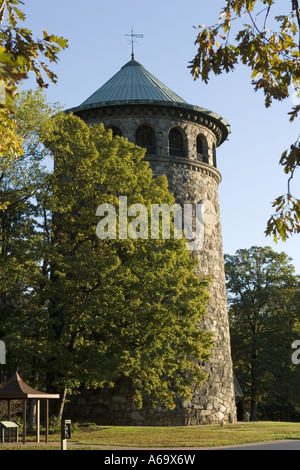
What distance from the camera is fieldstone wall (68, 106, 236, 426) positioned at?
25.4 metres

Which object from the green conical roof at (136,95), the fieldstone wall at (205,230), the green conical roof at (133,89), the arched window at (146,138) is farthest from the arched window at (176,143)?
the green conical roof at (133,89)

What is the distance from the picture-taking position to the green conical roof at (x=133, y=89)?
94.7 feet

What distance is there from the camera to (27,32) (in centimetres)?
765

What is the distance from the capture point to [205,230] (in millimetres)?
28375

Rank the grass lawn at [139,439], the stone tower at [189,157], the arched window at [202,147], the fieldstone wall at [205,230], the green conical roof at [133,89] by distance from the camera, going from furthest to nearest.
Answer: the arched window at [202,147] < the green conical roof at [133,89] < the stone tower at [189,157] < the fieldstone wall at [205,230] < the grass lawn at [139,439]

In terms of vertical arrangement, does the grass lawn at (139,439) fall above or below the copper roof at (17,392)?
below

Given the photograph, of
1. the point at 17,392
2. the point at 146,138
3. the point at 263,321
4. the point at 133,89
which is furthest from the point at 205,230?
the point at 263,321

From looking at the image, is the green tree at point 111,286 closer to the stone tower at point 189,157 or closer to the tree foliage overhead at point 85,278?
the tree foliage overhead at point 85,278

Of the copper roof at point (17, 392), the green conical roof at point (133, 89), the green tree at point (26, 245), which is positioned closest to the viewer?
the copper roof at point (17, 392)

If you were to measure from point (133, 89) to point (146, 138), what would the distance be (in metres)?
2.75

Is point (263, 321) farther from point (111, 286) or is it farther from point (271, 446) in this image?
point (271, 446)

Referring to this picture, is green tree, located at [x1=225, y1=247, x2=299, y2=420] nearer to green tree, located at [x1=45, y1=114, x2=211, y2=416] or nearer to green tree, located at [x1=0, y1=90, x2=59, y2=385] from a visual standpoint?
green tree, located at [x1=45, y1=114, x2=211, y2=416]

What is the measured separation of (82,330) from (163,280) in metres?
3.28

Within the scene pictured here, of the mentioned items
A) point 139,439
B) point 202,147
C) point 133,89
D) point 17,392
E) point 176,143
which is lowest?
point 139,439
